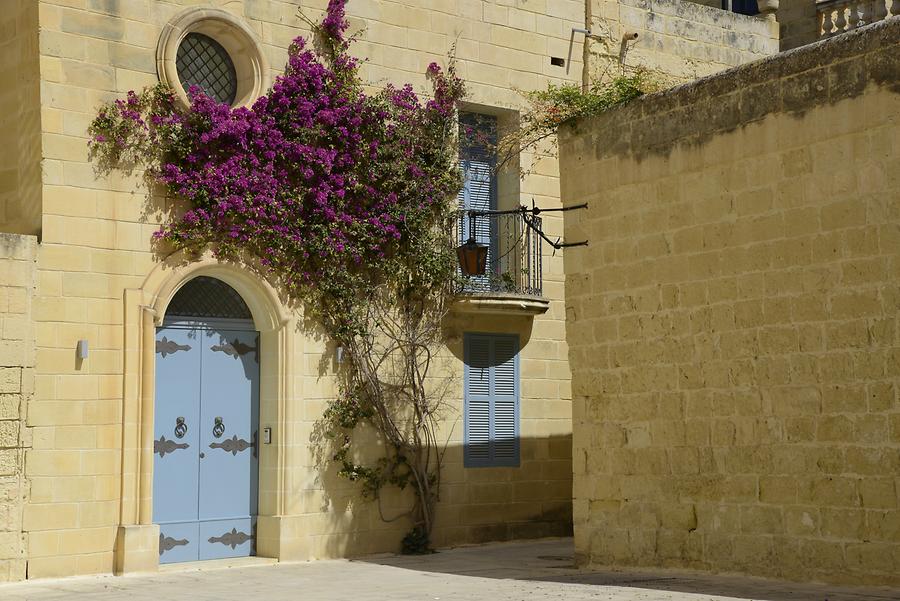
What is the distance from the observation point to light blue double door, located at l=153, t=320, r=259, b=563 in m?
11.8

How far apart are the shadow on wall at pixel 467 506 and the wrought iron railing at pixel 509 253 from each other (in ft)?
5.45

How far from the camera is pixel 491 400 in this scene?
13867mm

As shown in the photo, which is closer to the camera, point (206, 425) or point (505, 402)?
point (206, 425)

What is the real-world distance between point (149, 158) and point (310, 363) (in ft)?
7.98

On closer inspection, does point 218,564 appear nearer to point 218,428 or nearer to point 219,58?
point 218,428

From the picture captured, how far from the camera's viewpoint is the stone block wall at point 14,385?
10.4 meters

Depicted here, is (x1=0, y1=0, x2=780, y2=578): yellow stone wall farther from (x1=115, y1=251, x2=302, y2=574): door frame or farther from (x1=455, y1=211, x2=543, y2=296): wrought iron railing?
(x1=455, y1=211, x2=543, y2=296): wrought iron railing

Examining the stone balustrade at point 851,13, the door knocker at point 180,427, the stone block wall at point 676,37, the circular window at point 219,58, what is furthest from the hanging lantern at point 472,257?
the stone balustrade at point 851,13

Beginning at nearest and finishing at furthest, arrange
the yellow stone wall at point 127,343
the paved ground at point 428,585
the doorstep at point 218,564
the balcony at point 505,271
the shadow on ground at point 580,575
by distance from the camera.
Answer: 1. the shadow on ground at point 580,575
2. the paved ground at point 428,585
3. the yellow stone wall at point 127,343
4. the doorstep at point 218,564
5. the balcony at point 505,271

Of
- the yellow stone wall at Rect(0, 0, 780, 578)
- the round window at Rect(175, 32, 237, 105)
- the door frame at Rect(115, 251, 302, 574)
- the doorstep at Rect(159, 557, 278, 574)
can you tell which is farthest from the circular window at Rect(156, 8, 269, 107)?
the doorstep at Rect(159, 557, 278, 574)

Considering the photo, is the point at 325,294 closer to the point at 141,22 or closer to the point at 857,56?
the point at 141,22

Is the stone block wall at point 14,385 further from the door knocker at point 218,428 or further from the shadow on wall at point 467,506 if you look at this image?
the shadow on wall at point 467,506

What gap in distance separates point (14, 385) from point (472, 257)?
408 centimetres

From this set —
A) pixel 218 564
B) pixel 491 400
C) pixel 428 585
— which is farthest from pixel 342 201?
pixel 428 585
